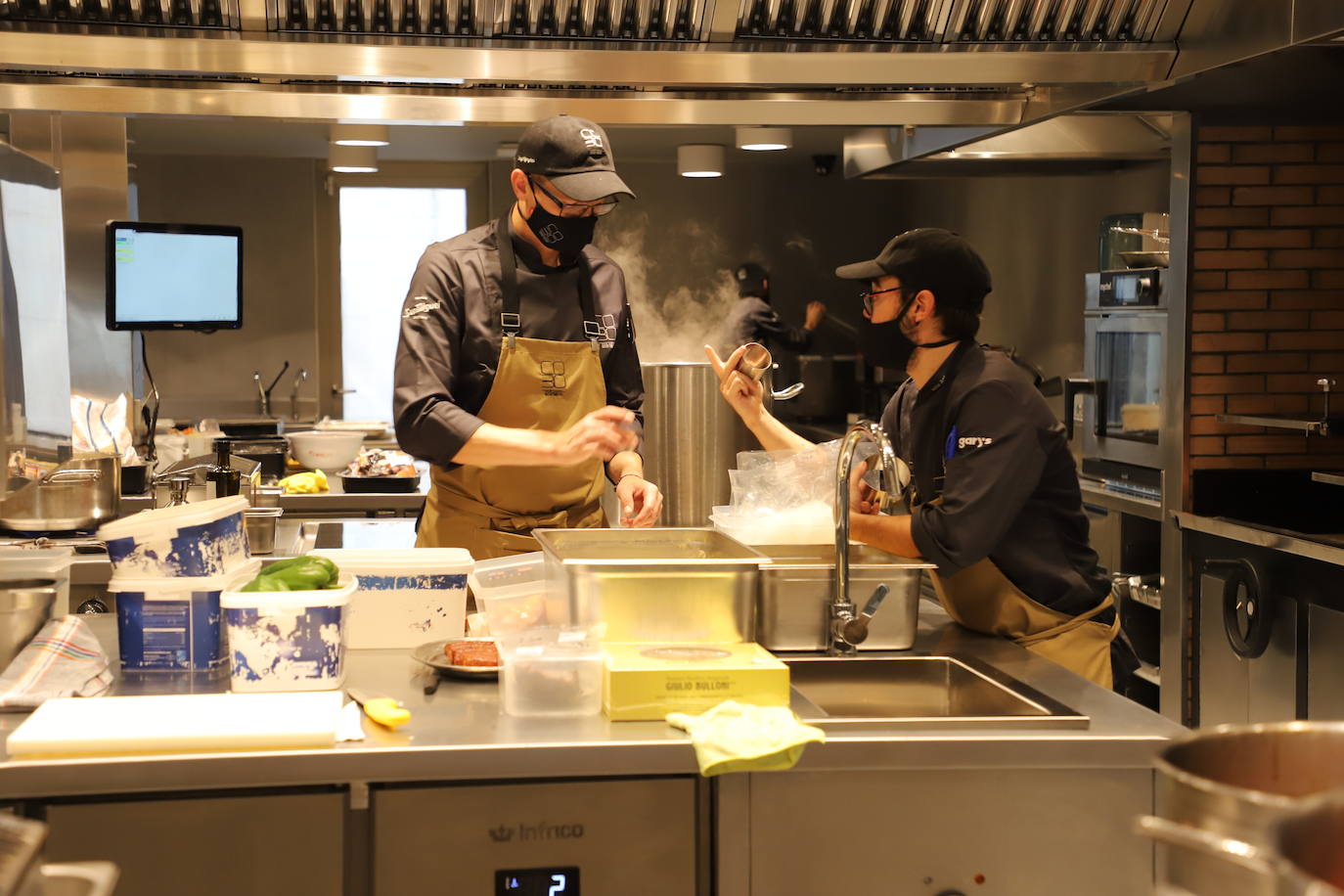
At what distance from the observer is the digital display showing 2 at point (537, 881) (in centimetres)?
175

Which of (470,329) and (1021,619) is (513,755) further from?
(470,329)

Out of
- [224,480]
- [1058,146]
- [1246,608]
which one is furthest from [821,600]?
[1058,146]


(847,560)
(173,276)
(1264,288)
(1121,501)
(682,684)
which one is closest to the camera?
(682,684)

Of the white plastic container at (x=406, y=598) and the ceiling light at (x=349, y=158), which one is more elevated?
the ceiling light at (x=349, y=158)

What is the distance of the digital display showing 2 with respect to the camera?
1755mm

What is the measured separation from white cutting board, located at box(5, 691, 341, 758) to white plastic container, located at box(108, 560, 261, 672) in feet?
0.62

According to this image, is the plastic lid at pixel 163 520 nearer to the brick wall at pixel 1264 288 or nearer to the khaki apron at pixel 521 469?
the khaki apron at pixel 521 469

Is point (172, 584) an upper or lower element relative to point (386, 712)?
upper

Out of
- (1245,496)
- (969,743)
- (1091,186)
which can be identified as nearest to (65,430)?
(969,743)

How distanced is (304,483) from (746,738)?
2876 millimetres

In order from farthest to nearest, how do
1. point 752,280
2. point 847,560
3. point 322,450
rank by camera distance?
point 752,280
point 322,450
point 847,560

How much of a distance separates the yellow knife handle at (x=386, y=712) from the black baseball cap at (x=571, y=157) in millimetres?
1153

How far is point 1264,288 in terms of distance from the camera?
4188mm

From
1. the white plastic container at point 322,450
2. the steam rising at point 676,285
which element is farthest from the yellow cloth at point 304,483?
the steam rising at point 676,285
